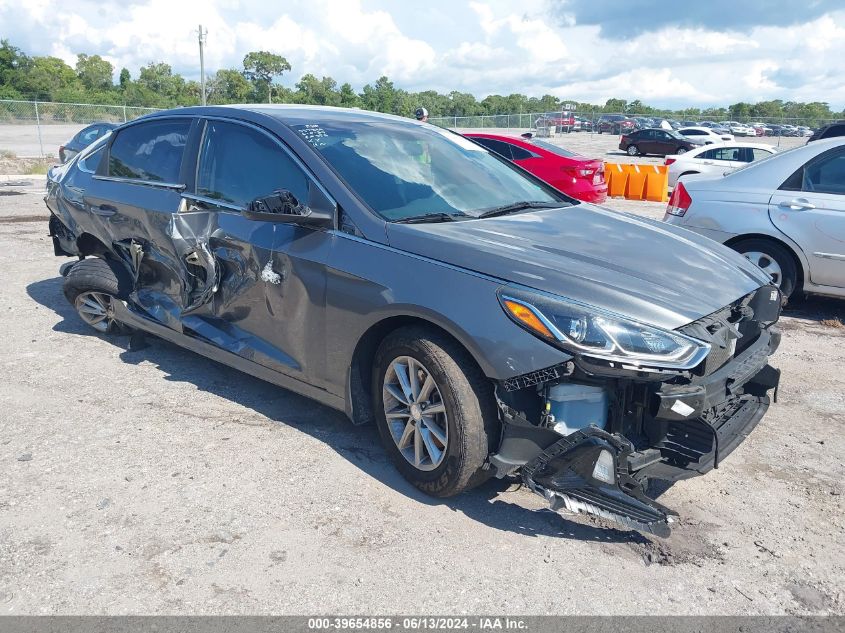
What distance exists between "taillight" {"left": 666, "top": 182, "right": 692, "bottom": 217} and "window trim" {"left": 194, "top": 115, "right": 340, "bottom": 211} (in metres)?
4.28

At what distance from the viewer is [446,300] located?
3188 millimetres

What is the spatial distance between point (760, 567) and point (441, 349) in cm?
163

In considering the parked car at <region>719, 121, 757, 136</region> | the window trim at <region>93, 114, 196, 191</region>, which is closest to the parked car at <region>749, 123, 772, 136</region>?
the parked car at <region>719, 121, 757, 136</region>

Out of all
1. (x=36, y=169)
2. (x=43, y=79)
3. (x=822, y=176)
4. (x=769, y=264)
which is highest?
(x=43, y=79)

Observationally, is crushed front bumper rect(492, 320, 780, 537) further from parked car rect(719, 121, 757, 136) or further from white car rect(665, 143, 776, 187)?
parked car rect(719, 121, 757, 136)

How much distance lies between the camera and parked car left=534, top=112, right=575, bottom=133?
53.2 meters

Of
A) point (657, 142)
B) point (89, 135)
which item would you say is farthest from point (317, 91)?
point (89, 135)

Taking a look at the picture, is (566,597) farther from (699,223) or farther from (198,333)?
(699,223)

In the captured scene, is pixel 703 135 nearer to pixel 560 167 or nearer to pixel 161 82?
pixel 560 167

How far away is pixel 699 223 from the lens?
22.1 ft

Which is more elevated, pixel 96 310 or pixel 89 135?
pixel 89 135

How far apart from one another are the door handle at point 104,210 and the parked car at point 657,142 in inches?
1326

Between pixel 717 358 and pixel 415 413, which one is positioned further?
pixel 415 413

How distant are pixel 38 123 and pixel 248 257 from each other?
93.8ft
